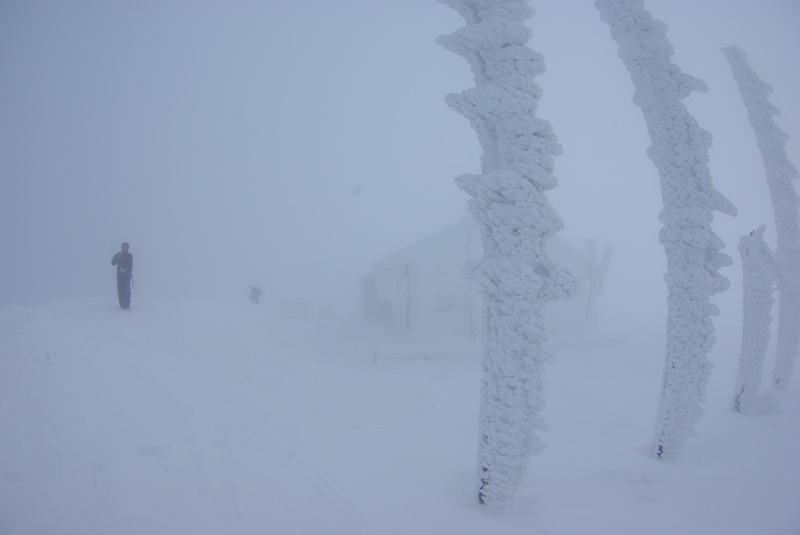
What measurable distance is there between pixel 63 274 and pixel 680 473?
7096 centimetres

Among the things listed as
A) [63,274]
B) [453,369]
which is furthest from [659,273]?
[63,274]

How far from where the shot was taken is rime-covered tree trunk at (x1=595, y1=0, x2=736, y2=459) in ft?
18.3

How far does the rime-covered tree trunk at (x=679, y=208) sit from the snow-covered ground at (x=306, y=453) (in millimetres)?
1045

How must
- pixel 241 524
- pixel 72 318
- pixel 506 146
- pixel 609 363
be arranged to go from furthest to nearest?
1. pixel 609 363
2. pixel 72 318
3. pixel 506 146
4. pixel 241 524

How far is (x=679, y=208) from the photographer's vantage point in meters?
5.70

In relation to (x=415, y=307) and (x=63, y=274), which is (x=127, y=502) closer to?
(x=415, y=307)

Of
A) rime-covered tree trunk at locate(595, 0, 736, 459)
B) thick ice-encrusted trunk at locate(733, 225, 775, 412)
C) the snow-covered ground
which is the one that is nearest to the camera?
the snow-covered ground

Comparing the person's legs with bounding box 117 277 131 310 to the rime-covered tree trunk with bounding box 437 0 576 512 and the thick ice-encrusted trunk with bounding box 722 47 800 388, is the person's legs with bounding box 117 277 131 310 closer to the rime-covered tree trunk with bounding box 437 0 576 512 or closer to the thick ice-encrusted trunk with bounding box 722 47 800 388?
the rime-covered tree trunk with bounding box 437 0 576 512

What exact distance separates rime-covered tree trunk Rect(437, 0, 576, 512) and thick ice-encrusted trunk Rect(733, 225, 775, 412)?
690cm

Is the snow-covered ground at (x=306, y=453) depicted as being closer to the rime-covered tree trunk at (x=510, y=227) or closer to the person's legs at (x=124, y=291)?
the rime-covered tree trunk at (x=510, y=227)

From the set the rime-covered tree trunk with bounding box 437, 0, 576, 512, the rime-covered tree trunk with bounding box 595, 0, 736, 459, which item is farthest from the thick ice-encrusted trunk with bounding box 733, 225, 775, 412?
the rime-covered tree trunk with bounding box 437, 0, 576, 512

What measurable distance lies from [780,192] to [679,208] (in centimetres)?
580

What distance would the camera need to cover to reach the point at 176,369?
7.62 metres

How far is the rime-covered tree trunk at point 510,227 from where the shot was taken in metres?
3.88
